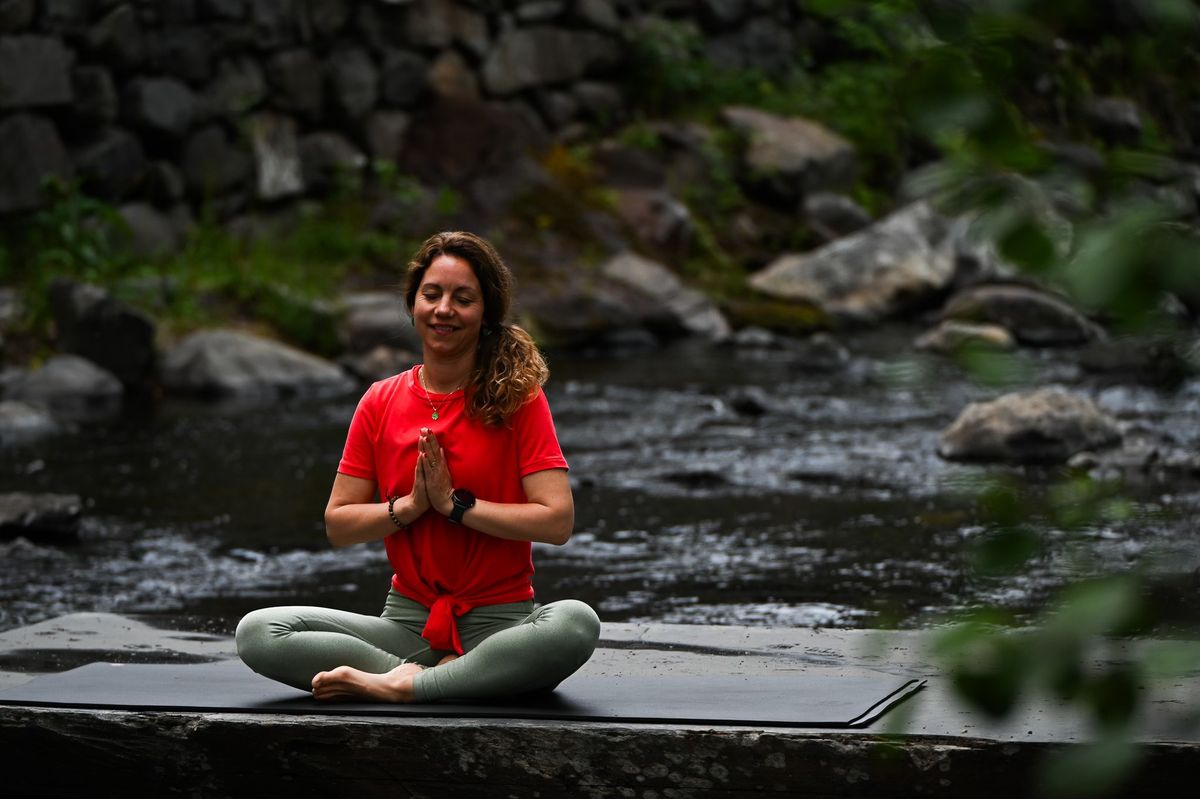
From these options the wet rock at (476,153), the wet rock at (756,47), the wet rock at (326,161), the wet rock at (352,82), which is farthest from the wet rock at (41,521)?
the wet rock at (756,47)

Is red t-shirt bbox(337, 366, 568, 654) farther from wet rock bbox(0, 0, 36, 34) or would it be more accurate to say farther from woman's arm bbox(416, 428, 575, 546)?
wet rock bbox(0, 0, 36, 34)

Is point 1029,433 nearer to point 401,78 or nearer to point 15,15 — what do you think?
point 15,15

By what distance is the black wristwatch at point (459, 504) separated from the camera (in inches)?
148

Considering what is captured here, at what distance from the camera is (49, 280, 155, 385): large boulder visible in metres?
12.7

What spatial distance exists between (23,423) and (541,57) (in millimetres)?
9566

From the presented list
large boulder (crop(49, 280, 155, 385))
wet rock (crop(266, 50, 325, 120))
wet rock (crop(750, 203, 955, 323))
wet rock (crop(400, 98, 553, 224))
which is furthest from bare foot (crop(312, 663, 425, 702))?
wet rock (crop(400, 98, 553, 224))

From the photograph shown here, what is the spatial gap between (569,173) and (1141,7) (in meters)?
17.5

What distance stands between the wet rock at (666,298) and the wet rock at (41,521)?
27.8ft

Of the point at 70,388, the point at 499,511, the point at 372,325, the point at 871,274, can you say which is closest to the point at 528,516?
the point at 499,511

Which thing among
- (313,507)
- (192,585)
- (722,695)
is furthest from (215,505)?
(722,695)

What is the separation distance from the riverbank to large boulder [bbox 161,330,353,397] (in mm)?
9035

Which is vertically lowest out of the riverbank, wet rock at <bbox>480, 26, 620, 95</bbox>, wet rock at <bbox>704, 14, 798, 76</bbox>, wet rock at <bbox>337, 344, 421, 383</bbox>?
the riverbank

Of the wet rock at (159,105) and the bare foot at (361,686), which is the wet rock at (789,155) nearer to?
the wet rock at (159,105)

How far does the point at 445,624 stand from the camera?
12.6 feet
